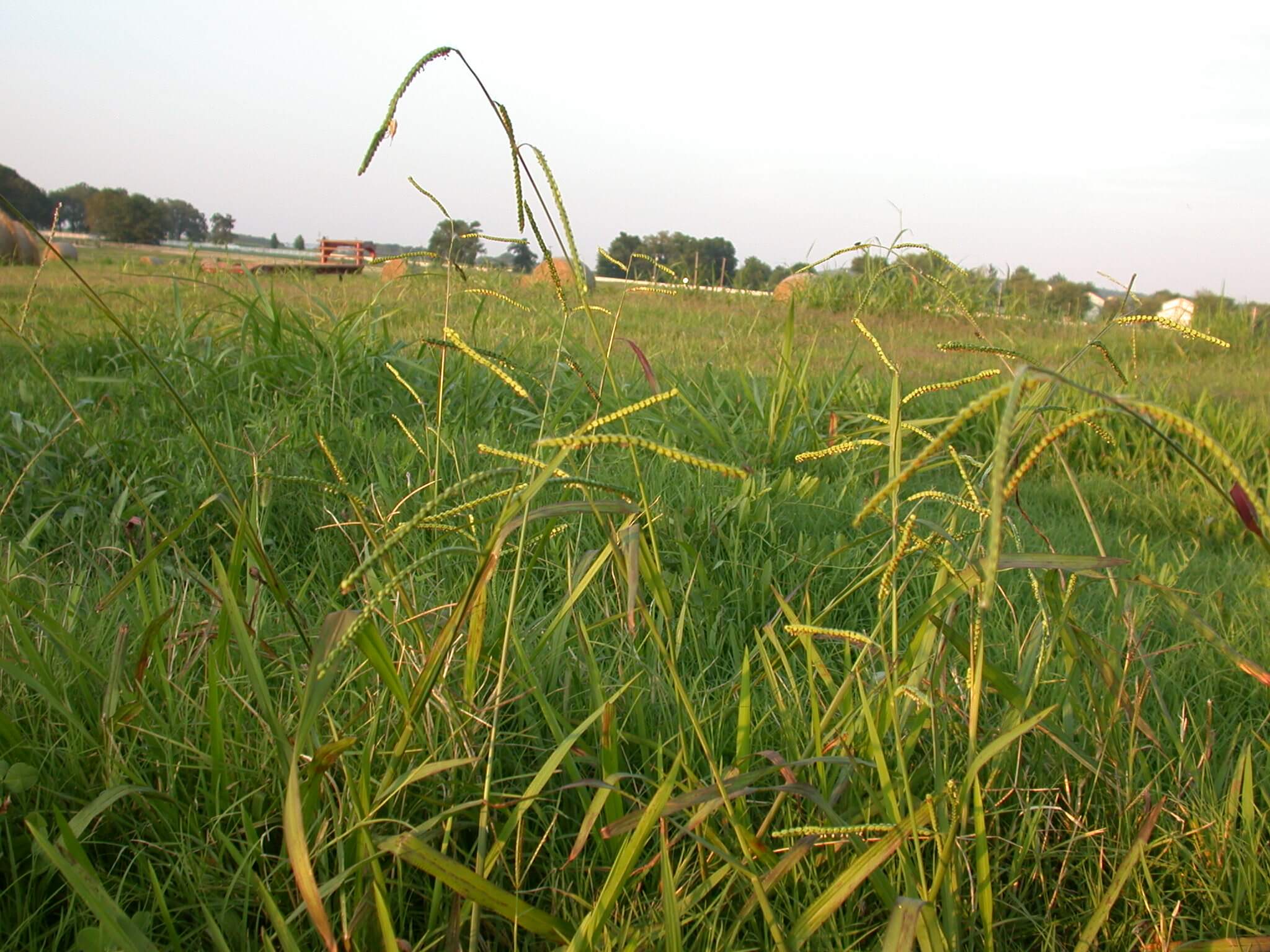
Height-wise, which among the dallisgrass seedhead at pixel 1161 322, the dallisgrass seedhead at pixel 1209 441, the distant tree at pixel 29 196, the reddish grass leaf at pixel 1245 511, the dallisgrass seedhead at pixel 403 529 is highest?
the distant tree at pixel 29 196

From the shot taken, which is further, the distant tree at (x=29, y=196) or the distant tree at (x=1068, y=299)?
the distant tree at (x=29, y=196)

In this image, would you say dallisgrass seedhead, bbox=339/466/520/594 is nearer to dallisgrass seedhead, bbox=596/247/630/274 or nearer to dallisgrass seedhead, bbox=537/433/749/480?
dallisgrass seedhead, bbox=537/433/749/480

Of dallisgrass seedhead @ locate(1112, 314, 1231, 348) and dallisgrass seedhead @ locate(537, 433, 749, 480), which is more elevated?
dallisgrass seedhead @ locate(1112, 314, 1231, 348)

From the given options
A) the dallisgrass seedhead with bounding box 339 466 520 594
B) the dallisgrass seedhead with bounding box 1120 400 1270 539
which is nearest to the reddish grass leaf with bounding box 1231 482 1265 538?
the dallisgrass seedhead with bounding box 1120 400 1270 539

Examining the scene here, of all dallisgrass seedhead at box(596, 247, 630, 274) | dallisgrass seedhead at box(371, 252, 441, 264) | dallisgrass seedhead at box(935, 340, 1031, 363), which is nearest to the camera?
dallisgrass seedhead at box(935, 340, 1031, 363)

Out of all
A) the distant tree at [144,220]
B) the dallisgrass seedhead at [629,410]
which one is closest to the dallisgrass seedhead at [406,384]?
the dallisgrass seedhead at [629,410]

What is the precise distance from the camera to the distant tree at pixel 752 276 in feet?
28.1

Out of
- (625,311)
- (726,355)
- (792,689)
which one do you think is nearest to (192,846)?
(792,689)

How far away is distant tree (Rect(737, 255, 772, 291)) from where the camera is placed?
8.58 metres

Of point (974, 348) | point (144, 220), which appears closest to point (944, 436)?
point (974, 348)

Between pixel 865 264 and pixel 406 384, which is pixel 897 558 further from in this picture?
pixel 865 264

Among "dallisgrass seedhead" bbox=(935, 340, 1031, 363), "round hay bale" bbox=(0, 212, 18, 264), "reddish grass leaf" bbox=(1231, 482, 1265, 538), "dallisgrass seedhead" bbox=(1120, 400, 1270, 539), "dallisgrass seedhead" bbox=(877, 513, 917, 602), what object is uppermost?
"round hay bale" bbox=(0, 212, 18, 264)

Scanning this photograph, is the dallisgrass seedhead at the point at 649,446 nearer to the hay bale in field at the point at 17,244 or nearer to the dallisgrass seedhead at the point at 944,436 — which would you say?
the dallisgrass seedhead at the point at 944,436

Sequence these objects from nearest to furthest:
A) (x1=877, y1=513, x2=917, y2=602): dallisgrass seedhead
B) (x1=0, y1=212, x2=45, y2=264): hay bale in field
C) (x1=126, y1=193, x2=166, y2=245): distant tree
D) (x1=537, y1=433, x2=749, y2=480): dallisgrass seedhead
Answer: (x1=537, y1=433, x2=749, y2=480): dallisgrass seedhead, (x1=877, y1=513, x2=917, y2=602): dallisgrass seedhead, (x1=0, y1=212, x2=45, y2=264): hay bale in field, (x1=126, y1=193, x2=166, y2=245): distant tree
